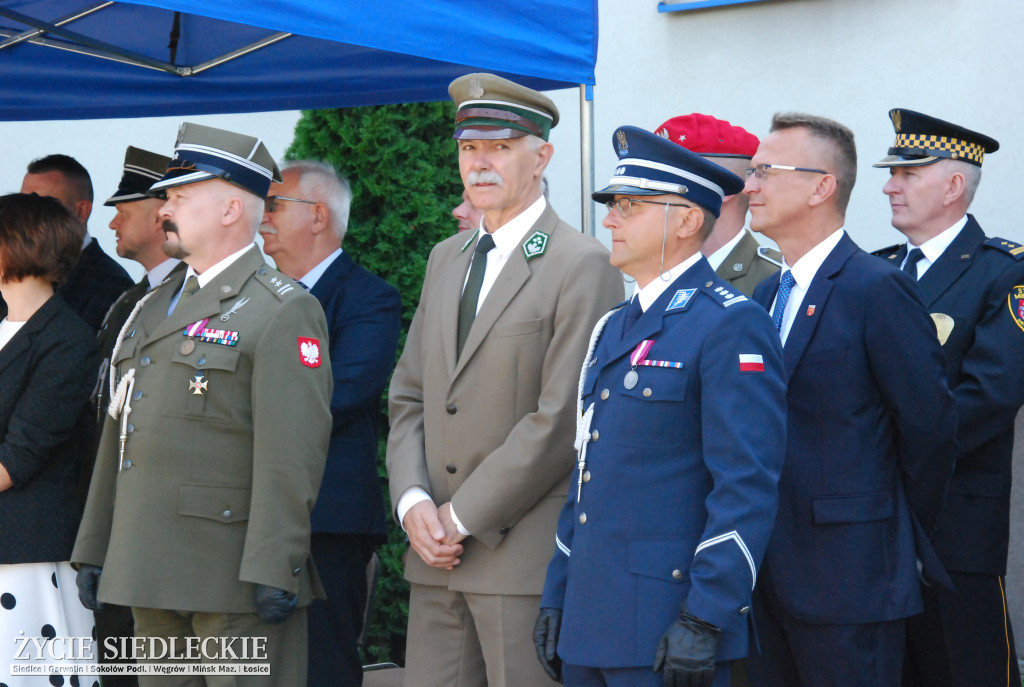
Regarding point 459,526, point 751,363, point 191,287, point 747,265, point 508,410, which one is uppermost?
point 747,265

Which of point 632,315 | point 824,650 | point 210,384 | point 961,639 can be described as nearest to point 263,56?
point 210,384

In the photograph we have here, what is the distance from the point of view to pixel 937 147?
3.78 m

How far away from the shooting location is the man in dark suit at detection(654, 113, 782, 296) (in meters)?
3.79

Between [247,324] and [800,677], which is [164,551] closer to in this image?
[247,324]

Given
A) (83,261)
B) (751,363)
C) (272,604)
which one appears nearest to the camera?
(751,363)

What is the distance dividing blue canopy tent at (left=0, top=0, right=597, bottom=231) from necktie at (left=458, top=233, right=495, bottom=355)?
0.49 metres

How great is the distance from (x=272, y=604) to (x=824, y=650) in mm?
1355

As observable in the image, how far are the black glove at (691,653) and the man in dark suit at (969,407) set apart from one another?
123cm

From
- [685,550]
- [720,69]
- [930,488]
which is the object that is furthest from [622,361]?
[720,69]

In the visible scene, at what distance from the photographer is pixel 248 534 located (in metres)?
3.07

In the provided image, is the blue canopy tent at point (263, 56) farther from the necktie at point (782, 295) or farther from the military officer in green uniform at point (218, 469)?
the necktie at point (782, 295)

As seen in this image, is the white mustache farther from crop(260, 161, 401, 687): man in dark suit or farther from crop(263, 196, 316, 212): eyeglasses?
crop(263, 196, 316, 212): eyeglasses

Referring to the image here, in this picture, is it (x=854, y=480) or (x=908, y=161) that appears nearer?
(x=854, y=480)

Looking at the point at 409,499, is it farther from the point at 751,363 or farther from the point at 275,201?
the point at 275,201
